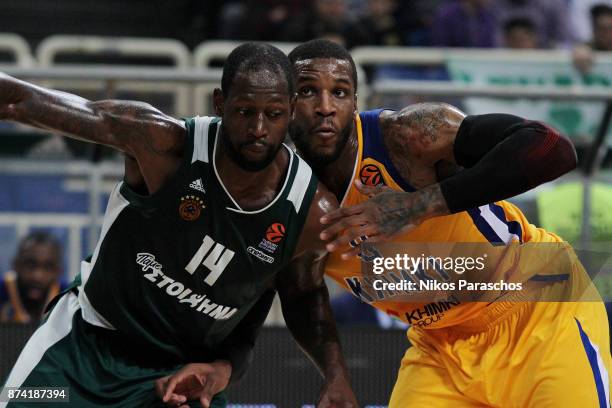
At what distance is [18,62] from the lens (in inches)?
308

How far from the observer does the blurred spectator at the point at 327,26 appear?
8469mm

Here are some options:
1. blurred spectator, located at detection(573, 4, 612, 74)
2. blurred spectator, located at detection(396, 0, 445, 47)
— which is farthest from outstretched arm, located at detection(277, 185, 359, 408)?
blurred spectator, located at detection(396, 0, 445, 47)

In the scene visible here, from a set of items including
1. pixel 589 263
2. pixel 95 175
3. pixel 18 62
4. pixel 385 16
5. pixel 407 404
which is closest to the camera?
pixel 407 404

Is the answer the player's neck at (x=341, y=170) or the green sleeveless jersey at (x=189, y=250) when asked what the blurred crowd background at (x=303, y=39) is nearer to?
the player's neck at (x=341, y=170)

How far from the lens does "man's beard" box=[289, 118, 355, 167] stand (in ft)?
13.5

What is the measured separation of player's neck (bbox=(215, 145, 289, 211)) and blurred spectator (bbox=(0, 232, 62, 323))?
7.71 feet

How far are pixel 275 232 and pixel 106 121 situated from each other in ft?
2.36

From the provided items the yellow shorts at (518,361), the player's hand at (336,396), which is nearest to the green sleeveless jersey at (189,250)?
the player's hand at (336,396)

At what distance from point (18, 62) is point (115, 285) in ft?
14.3

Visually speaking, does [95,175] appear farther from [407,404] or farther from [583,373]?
[583,373]

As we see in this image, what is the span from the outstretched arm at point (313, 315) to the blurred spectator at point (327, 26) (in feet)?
14.6

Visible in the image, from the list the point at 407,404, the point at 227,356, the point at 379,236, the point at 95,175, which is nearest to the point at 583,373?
the point at 407,404

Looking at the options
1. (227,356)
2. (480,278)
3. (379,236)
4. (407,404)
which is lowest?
(407,404)

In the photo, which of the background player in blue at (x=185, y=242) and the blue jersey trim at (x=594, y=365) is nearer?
the background player in blue at (x=185, y=242)
